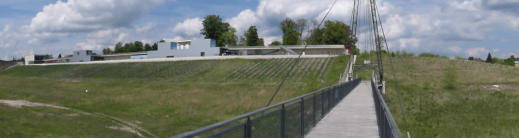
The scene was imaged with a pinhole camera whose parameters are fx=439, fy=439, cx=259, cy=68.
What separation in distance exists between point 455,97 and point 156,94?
113 ft

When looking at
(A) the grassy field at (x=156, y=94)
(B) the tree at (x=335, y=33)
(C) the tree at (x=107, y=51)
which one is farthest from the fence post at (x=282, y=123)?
(C) the tree at (x=107, y=51)

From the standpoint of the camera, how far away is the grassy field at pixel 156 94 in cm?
2722

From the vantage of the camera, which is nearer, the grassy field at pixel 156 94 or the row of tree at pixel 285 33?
the grassy field at pixel 156 94

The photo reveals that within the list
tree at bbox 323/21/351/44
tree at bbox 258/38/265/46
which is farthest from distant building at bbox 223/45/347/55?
tree at bbox 258/38/265/46

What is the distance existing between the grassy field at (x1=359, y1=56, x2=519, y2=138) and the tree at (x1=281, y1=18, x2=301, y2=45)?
41024mm

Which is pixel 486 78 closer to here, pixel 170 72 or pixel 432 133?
pixel 170 72

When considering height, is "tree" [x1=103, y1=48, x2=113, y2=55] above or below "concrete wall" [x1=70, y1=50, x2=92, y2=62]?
above

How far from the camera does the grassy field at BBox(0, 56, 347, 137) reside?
27217mm

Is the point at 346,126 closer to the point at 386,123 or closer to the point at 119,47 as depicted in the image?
the point at 386,123

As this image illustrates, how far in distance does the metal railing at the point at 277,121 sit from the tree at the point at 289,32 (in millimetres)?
117820

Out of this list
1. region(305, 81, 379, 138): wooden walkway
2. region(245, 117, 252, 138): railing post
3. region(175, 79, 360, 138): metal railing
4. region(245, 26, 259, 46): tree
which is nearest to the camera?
region(175, 79, 360, 138): metal railing

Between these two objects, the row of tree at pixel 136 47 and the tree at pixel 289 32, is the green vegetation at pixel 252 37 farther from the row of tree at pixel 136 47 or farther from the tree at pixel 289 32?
the row of tree at pixel 136 47

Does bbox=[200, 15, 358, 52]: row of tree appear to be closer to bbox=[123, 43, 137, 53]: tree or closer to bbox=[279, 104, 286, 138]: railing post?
bbox=[123, 43, 137, 53]: tree

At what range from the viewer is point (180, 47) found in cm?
11288
